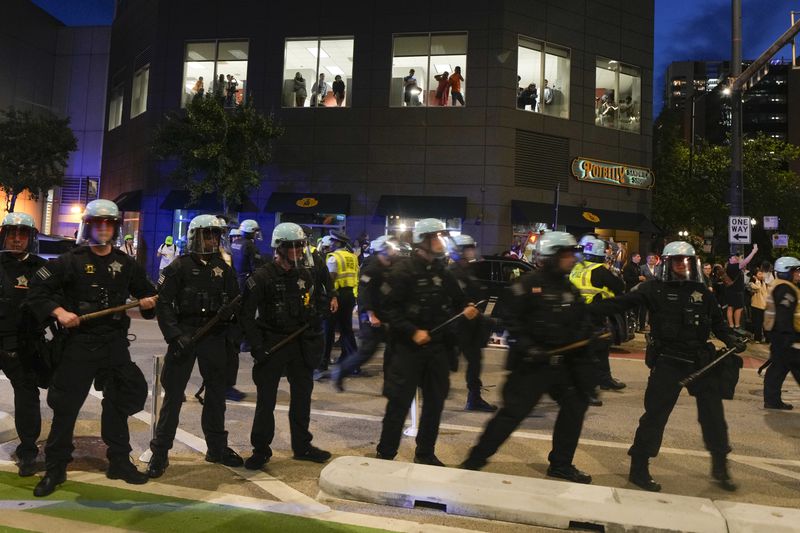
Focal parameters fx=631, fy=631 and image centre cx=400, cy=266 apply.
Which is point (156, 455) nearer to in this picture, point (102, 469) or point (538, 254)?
point (102, 469)

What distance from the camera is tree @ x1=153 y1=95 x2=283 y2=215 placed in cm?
2103

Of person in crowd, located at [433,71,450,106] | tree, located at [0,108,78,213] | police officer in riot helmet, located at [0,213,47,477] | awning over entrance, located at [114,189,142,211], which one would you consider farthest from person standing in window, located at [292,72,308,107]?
police officer in riot helmet, located at [0,213,47,477]

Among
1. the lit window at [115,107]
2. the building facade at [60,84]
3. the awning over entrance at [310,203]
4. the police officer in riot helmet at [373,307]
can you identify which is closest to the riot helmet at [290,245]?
the police officer in riot helmet at [373,307]

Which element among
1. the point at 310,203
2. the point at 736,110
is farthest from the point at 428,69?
the point at 736,110

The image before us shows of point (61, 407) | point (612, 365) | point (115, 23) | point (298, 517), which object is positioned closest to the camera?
point (298, 517)

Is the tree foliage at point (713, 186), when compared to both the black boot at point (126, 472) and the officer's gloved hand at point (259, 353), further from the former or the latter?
the black boot at point (126, 472)

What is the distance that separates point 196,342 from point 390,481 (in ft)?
6.11

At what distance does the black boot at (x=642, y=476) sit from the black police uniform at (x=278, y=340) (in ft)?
8.87

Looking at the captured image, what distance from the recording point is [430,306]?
5.22 metres

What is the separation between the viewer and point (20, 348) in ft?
16.4

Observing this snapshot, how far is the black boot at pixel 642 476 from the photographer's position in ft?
16.4

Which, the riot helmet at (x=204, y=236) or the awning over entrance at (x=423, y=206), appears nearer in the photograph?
the riot helmet at (x=204, y=236)

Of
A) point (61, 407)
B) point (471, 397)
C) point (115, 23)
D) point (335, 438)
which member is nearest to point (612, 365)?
point (471, 397)

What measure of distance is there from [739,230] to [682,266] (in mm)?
11901
